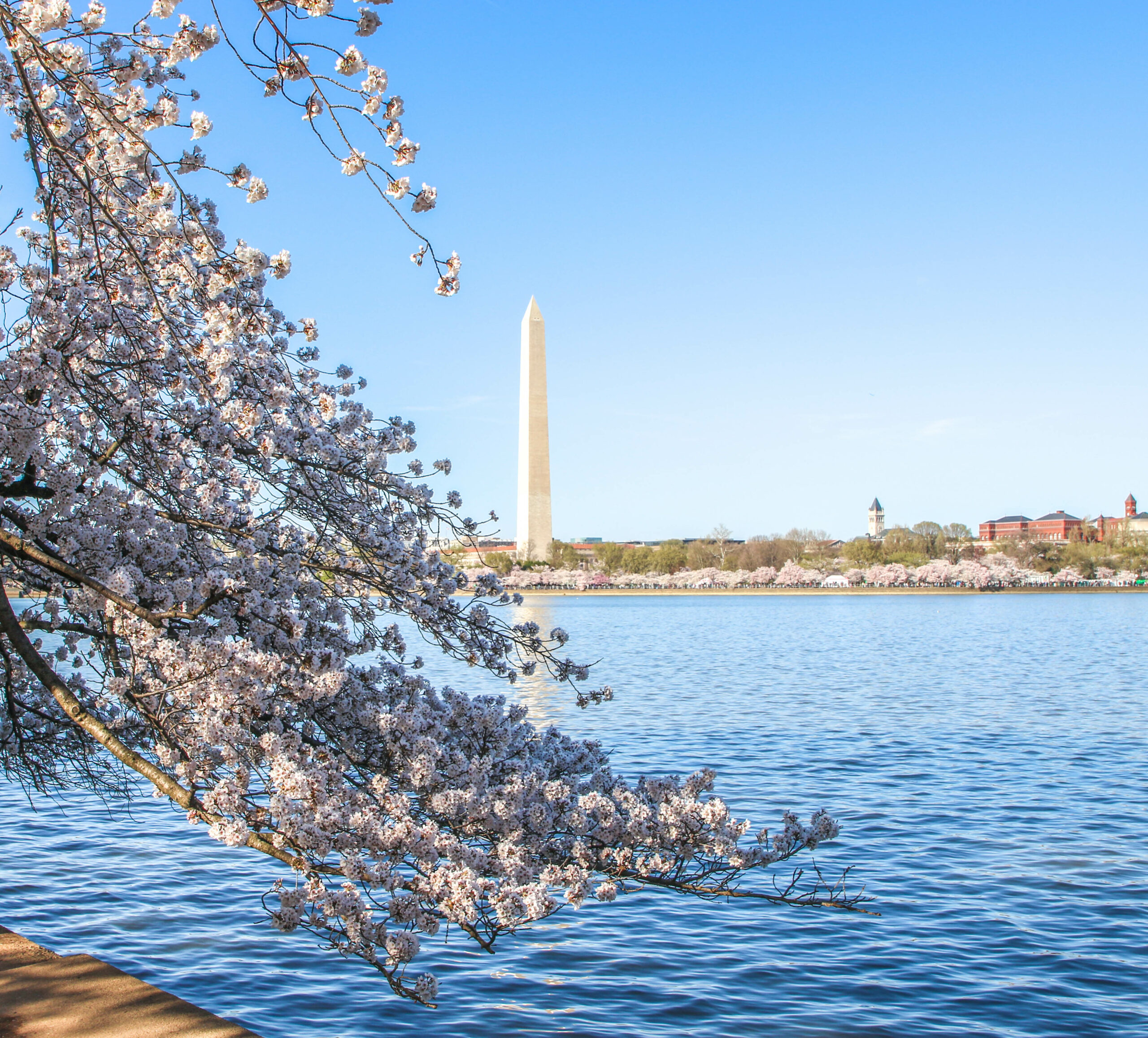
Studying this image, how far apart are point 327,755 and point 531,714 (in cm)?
1839

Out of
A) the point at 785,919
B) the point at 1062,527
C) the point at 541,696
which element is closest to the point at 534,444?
the point at 541,696

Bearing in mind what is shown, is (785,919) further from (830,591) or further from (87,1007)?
(830,591)

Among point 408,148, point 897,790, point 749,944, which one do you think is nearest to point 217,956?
point 749,944

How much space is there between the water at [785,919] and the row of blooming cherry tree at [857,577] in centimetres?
7961

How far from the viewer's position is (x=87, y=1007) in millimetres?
4691

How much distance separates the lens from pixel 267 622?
4.34 metres

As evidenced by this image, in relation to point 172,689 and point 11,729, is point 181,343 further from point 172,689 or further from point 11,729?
point 11,729

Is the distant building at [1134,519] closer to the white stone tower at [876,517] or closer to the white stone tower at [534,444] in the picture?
the white stone tower at [876,517]

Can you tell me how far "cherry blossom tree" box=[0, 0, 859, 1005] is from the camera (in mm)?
3875

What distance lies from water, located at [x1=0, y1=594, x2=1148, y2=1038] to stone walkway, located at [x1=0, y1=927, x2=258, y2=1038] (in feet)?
4.89

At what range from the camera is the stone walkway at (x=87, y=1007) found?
14.7 feet

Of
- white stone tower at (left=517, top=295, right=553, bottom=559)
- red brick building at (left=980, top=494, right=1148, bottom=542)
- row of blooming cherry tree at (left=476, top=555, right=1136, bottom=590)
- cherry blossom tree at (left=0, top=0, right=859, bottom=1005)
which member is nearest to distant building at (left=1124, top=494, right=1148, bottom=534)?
red brick building at (left=980, top=494, right=1148, bottom=542)

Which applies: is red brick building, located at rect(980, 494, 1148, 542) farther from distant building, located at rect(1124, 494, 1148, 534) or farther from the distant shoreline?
the distant shoreline

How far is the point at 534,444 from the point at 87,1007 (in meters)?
54.5
